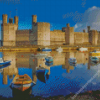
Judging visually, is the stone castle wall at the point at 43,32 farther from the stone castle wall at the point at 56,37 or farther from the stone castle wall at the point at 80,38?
the stone castle wall at the point at 80,38

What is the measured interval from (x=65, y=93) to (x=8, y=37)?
31.4m

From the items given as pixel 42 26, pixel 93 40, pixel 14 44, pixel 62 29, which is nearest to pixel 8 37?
pixel 14 44

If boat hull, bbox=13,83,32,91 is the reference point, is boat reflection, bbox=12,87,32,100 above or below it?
below

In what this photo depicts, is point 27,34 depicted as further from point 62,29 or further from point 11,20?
point 62,29

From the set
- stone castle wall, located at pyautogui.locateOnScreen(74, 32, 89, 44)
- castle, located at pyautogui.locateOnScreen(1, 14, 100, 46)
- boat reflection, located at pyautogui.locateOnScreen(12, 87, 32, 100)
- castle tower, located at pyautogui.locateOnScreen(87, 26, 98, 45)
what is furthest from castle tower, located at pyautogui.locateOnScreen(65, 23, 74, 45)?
boat reflection, located at pyautogui.locateOnScreen(12, 87, 32, 100)

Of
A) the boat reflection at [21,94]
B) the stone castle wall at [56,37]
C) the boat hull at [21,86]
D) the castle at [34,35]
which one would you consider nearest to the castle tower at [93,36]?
the castle at [34,35]

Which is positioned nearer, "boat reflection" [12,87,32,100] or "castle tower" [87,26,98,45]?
"boat reflection" [12,87,32,100]

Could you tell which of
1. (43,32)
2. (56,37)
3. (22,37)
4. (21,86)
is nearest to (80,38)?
(56,37)

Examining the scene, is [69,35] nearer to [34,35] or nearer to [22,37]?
[34,35]

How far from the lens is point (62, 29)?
43250 mm

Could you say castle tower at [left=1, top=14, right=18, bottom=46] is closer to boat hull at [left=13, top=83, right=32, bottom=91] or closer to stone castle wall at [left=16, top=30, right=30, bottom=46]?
stone castle wall at [left=16, top=30, right=30, bottom=46]

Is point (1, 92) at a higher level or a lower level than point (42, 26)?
lower

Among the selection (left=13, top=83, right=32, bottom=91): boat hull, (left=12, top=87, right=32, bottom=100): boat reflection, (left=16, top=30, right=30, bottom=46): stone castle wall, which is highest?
(left=16, top=30, right=30, bottom=46): stone castle wall

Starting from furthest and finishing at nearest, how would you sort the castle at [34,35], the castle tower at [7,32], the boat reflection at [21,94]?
the castle tower at [7,32], the castle at [34,35], the boat reflection at [21,94]
